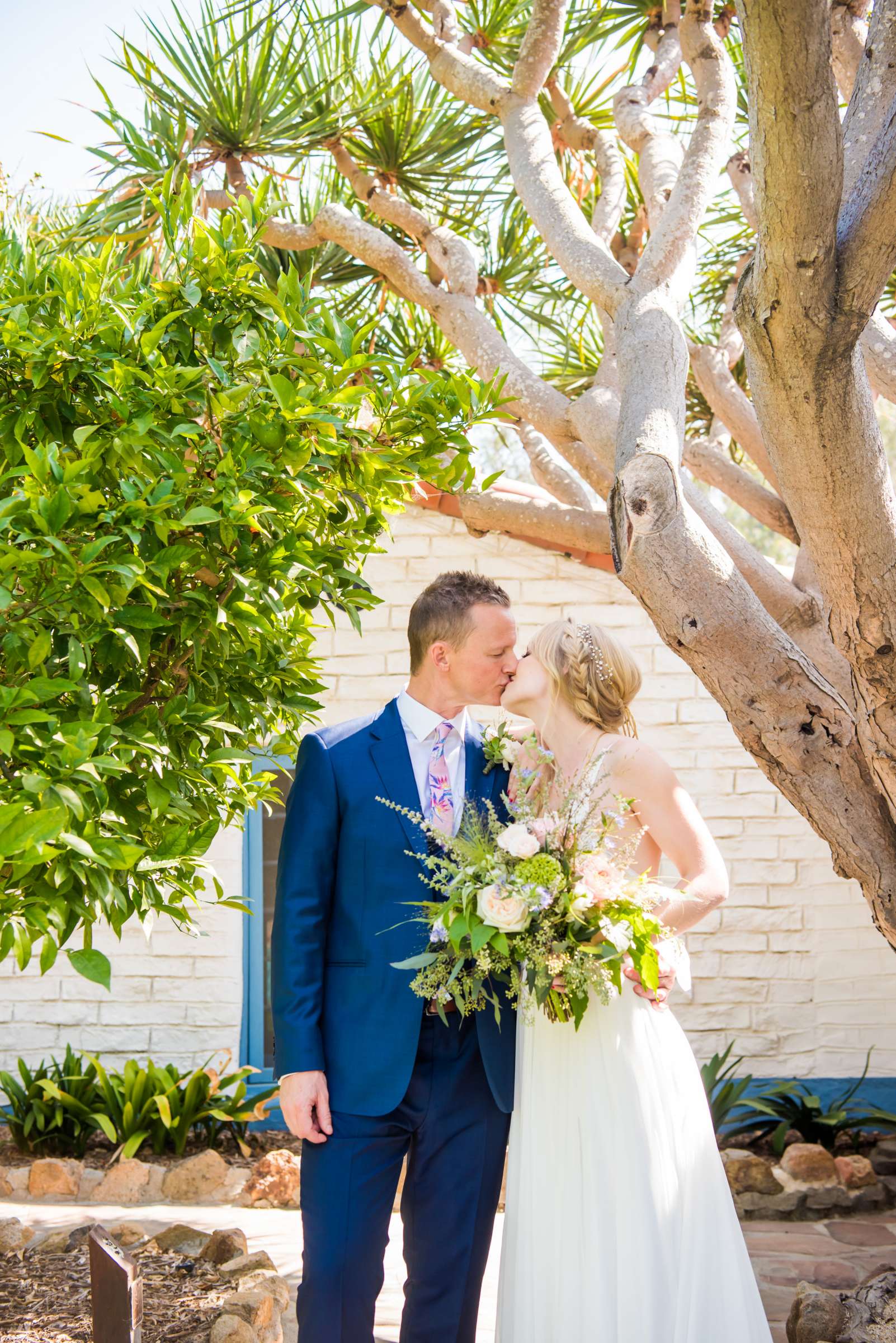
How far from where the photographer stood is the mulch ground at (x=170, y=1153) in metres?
5.31

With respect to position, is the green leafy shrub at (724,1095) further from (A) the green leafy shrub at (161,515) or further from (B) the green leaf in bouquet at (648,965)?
(A) the green leafy shrub at (161,515)

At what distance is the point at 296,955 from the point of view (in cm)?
264

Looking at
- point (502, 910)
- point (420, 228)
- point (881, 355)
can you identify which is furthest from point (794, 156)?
point (420, 228)

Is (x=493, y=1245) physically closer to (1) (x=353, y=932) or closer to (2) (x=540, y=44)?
(1) (x=353, y=932)

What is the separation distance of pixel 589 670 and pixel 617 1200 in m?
1.29

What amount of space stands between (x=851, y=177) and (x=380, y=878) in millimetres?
1824

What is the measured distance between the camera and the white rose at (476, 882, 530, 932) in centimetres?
242

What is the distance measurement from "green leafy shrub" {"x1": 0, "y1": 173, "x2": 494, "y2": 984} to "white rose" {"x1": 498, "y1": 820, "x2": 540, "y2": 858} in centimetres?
60

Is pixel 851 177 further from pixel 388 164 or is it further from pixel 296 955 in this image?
pixel 388 164

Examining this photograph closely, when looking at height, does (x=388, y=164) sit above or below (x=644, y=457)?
above

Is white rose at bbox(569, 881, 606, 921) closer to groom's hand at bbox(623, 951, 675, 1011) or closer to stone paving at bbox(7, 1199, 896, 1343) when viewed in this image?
groom's hand at bbox(623, 951, 675, 1011)

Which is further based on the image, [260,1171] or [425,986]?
[260,1171]

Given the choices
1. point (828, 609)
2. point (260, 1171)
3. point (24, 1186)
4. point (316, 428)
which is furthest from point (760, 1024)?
point (316, 428)

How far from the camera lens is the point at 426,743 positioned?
293cm
